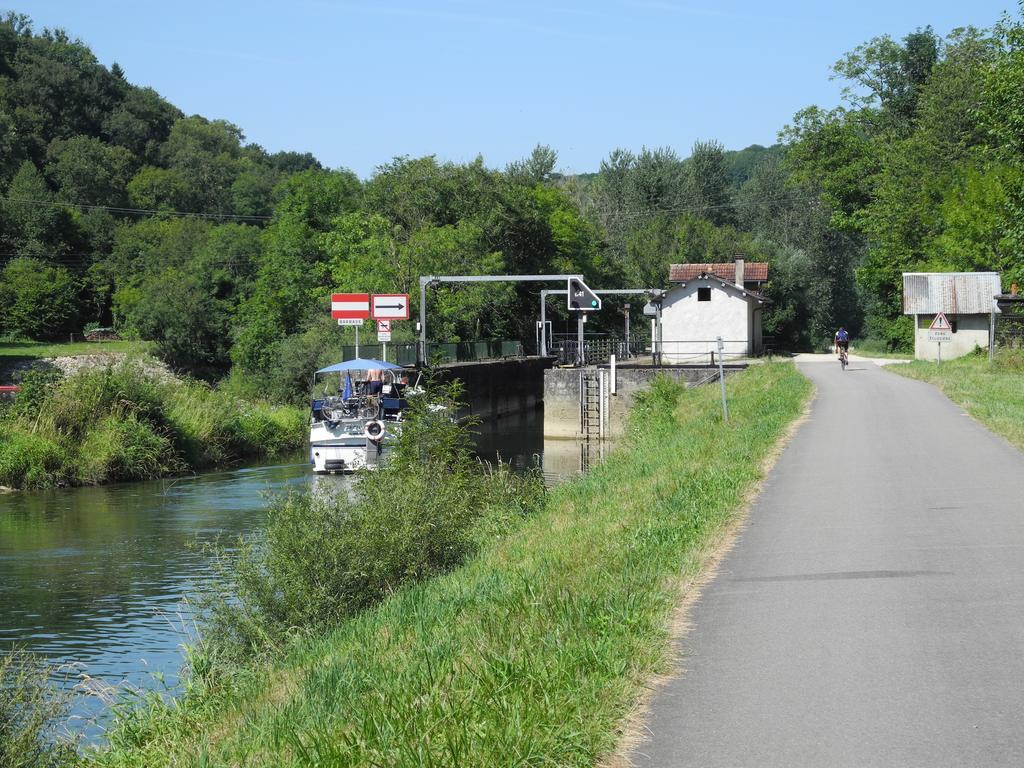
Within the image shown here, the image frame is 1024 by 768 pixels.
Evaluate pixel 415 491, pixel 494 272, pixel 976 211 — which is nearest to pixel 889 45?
pixel 976 211

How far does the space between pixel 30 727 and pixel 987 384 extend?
32.0 meters

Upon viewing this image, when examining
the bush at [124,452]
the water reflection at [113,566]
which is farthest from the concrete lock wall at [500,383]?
the water reflection at [113,566]

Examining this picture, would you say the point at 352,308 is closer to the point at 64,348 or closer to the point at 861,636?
the point at 64,348

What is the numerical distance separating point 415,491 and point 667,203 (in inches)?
4065

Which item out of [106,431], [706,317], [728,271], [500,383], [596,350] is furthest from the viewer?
[728,271]

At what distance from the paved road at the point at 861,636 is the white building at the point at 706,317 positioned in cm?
5332

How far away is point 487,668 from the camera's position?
757cm

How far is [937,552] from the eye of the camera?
38.8ft

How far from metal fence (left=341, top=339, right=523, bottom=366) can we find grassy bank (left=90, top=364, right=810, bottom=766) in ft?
107

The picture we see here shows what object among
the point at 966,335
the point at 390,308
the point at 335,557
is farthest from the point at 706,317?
the point at 335,557

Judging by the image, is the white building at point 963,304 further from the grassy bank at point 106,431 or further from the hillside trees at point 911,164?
the grassy bank at point 106,431

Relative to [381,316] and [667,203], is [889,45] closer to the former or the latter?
[667,203]

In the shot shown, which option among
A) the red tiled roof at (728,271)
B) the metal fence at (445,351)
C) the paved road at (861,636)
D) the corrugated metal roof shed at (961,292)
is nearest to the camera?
the paved road at (861,636)

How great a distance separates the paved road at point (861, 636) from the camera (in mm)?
6289
